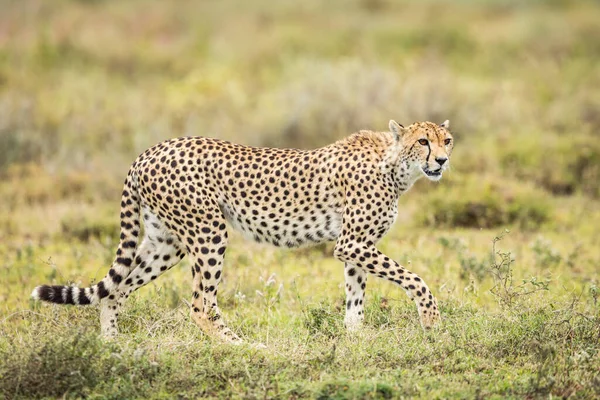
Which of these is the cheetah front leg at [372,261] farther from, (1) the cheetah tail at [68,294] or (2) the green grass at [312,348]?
→ (1) the cheetah tail at [68,294]

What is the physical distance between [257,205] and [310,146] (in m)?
6.43

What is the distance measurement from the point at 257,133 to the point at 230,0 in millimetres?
11684

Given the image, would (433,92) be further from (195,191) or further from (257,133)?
(195,191)

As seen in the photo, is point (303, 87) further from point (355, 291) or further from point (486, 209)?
point (355, 291)

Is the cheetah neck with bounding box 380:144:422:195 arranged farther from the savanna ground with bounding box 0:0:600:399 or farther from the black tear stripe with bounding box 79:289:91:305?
the black tear stripe with bounding box 79:289:91:305

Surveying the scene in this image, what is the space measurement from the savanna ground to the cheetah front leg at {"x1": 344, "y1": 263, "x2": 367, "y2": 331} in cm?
13

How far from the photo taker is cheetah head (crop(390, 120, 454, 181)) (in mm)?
6091

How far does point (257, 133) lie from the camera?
42.7 feet

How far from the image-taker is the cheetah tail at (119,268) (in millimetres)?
5848

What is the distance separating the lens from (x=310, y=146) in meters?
12.8

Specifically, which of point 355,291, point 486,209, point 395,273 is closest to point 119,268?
point 355,291

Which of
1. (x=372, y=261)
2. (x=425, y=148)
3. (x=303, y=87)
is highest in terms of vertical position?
(x=303, y=87)

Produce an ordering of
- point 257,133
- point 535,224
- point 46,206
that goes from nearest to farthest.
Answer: point 535,224 < point 46,206 < point 257,133

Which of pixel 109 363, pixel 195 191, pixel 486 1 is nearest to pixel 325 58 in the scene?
pixel 486 1
